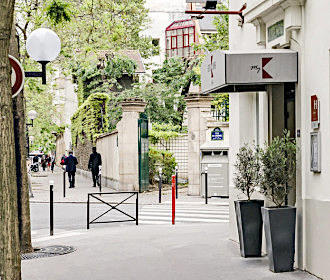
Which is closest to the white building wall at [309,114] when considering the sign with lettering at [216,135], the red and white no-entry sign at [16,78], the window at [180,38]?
the red and white no-entry sign at [16,78]

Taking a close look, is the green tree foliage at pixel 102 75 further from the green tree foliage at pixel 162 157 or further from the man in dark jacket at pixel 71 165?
the green tree foliage at pixel 162 157

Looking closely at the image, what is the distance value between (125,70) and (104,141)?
13.6 meters

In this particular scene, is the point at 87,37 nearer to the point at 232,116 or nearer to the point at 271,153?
the point at 232,116

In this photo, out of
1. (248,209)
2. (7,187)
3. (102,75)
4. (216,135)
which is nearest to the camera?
(7,187)

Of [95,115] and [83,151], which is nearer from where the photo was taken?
[95,115]

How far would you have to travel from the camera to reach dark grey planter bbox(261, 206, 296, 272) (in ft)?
27.2

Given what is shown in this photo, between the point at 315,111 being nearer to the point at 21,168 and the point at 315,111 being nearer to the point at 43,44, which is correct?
the point at 43,44

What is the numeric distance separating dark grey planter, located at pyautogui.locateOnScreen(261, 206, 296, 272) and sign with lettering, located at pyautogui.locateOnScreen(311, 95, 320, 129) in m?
1.11

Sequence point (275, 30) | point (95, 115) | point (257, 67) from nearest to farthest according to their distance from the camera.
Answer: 1. point (257, 67)
2. point (275, 30)
3. point (95, 115)

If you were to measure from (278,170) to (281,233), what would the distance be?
0.80 m

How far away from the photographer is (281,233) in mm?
8320

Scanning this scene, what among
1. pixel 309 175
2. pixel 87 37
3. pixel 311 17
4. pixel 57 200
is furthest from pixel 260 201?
pixel 57 200

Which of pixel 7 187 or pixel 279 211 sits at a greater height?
pixel 7 187

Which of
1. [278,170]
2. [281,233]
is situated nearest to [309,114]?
[278,170]
